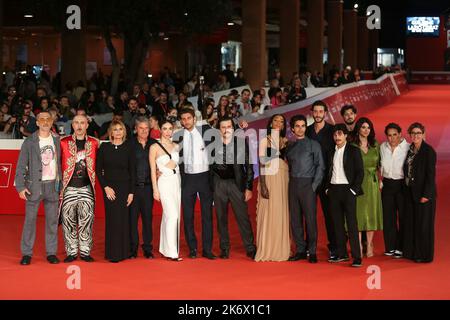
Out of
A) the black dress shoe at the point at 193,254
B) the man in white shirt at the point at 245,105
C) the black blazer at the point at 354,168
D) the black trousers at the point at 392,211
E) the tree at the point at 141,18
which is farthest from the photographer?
the tree at the point at 141,18

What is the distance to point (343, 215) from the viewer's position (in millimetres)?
11930

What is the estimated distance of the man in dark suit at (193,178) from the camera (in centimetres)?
1220

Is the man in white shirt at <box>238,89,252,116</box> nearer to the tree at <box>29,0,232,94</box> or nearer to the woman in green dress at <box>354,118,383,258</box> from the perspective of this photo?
the tree at <box>29,0,232,94</box>

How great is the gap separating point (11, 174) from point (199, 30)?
52.3 ft

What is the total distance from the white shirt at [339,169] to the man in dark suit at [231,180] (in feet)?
3.50

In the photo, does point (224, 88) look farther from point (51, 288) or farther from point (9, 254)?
point (51, 288)

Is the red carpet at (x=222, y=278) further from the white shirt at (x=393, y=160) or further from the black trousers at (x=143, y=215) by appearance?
the white shirt at (x=393, y=160)

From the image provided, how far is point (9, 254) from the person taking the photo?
12.5m

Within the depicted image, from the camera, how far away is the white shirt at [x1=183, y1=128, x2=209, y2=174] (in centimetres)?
1220

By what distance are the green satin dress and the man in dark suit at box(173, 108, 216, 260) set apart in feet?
6.09

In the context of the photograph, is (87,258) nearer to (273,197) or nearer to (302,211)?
(273,197)

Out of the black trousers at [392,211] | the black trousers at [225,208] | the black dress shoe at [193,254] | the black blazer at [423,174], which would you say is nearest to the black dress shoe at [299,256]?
the black trousers at [225,208]

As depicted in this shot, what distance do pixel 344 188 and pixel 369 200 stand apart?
1.87 feet

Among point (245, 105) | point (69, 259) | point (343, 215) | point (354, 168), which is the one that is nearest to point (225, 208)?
point (343, 215)
